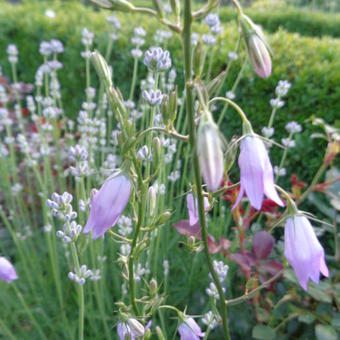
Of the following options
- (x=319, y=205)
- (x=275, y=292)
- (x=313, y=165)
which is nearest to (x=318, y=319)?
(x=275, y=292)

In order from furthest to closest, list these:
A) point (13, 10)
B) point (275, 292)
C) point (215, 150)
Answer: point (13, 10) < point (275, 292) < point (215, 150)

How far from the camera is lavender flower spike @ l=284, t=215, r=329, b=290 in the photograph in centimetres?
94

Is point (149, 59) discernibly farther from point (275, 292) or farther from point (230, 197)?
point (275, 292)

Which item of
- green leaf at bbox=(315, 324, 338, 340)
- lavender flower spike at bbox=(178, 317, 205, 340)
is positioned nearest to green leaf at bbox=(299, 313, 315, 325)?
green leaf at bbox=(315, 324, 338, 340)

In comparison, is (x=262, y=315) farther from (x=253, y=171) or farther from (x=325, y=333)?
(x=253, y=171)

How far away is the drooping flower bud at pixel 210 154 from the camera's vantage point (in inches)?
27.3

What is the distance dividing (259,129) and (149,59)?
161cm

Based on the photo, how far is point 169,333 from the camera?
1919mm

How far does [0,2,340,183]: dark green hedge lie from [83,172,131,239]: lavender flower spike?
1.60 meters

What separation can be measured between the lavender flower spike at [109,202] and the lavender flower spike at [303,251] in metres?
0.33

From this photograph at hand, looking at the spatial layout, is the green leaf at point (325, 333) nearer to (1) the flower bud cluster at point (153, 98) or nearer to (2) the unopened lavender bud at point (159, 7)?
(1) the flower bud cluster at point (153, 98)

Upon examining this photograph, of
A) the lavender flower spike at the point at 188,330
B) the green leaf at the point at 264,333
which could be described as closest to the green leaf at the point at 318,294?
the green leaf at the point at 264,333

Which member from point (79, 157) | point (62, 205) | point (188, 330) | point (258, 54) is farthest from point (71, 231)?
point (258, 54)

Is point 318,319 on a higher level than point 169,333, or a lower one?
higher
